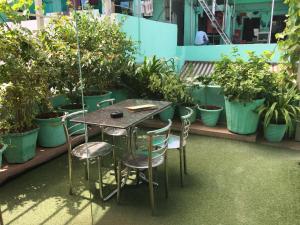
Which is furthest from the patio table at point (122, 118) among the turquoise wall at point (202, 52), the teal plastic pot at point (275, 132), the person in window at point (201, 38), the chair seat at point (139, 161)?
the person in window at point (201, 38)

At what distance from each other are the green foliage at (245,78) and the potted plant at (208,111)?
0.91ft

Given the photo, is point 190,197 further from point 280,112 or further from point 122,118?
point 280,112

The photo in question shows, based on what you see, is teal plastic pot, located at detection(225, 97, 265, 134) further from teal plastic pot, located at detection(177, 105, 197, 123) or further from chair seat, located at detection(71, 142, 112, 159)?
chair seat, located at detection(71, 142, 112, 159)

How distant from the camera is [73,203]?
102 inches

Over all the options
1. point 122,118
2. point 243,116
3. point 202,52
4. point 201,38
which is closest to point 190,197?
point 122,118

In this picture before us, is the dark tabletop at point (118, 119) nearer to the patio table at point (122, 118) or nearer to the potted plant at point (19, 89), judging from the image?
the patio table at point (122, 118)

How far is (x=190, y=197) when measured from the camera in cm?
267

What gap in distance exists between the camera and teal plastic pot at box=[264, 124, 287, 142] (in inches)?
153

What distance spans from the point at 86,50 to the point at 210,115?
2.14 meters

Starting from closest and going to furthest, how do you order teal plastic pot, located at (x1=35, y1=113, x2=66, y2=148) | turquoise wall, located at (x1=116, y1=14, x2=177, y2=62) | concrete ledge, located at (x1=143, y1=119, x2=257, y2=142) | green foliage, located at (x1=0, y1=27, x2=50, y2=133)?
green foliage, located at (x1=0, y1=27, x2=50, y2=133) → teal plastic pot, located at (x1=35, y1=113, x2=66, y2=148) → concrete ledge, located at (x1=143, y1=119, x2=257, y2=142) → turquoise wall, located at (x1=116, y1=14, x2=177, y2=62)

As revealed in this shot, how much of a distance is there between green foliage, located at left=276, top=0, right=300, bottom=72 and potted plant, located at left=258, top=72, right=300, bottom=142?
408 mm

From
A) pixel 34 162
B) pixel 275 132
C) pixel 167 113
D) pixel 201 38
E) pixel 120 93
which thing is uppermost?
pixel 201 38

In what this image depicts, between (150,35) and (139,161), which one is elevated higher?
(150,35)

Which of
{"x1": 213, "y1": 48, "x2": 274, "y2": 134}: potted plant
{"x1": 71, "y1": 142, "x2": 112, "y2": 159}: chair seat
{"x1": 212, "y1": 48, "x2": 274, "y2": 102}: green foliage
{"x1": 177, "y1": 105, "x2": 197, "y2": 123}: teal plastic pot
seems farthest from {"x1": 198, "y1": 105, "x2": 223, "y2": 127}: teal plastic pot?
{"x1": 71, "y1": 142, "x2": 112, "y2": 159}: chair seat
